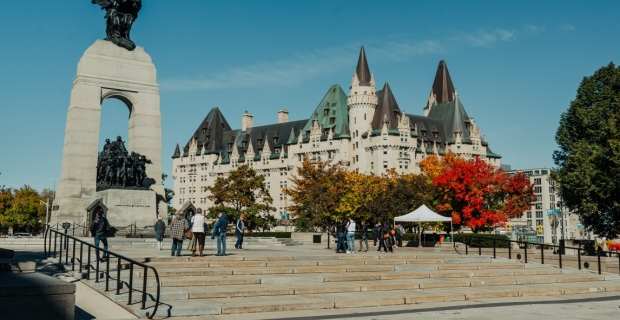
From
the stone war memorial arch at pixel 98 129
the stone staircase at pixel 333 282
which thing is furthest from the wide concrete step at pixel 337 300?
the stone war memorial arch at pixel 98 129

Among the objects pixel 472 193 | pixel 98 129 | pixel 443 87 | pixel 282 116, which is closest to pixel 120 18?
pixel 98 129

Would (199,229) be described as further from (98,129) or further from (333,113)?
(333,113)

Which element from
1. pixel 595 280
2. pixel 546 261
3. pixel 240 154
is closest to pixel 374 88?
pixel 240 154

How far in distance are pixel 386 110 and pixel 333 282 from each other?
101915 millimetres

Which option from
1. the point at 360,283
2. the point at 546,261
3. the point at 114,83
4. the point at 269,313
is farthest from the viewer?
the point at 114,83

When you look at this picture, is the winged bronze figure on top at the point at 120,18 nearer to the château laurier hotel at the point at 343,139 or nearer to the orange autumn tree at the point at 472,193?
the orange autumn tree at the point at 472,193

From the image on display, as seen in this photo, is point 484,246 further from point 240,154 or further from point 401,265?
point 240,154

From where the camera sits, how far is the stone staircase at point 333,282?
1348 centimetres

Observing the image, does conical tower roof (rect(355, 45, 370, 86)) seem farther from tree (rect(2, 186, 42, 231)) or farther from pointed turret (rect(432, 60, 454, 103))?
tree (rect(2, 186, 42, 231))

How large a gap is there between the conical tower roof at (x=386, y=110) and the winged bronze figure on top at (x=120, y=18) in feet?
272

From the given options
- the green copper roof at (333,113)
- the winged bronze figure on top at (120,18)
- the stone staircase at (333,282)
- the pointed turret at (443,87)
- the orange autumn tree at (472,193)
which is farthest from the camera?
the pointed turret at (443,87)

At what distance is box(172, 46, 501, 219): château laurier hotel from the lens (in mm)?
117062

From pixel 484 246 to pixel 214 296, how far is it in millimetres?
26024

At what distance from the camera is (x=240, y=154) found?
141 meters
